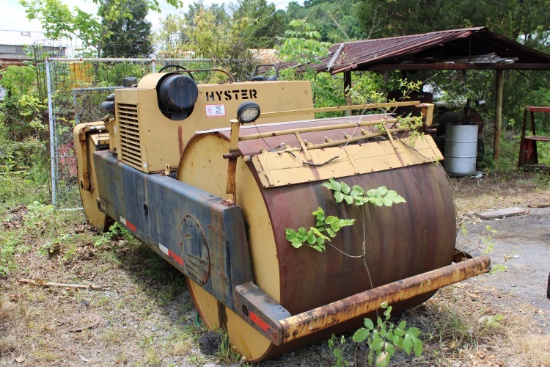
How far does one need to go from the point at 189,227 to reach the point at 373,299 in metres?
1.26

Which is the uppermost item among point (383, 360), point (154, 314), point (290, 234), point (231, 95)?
point (231, 95)

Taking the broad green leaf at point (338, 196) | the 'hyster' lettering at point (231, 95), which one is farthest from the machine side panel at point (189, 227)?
the 'hyster' lettering at point (231, 95)

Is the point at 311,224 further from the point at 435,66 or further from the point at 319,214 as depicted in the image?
the point at 435,66

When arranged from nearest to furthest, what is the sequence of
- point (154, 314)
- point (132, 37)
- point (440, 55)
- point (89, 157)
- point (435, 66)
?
point (154, 314) → point (89, 157) → point (435, 66) → point (440, 55) → point (132, 37)

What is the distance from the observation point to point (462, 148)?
10.5 m

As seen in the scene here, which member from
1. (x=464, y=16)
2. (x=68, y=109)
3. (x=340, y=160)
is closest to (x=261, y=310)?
(x=340, y=160)

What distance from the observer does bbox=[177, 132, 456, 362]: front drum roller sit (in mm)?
2957

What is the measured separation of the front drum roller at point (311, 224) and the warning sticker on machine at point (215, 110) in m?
0.81

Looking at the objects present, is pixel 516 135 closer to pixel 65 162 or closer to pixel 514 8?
pixel 514 8

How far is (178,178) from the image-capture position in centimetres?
392

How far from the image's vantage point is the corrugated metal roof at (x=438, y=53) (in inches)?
363

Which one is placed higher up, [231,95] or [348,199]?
[231,95]

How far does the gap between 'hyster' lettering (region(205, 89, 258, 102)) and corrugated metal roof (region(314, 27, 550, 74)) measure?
4.55 m

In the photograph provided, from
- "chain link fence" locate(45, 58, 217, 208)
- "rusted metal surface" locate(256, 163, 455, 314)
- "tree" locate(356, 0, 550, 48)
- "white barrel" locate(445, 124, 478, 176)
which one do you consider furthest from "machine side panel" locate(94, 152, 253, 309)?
"tree" locate(356, 0, 550, 48)
